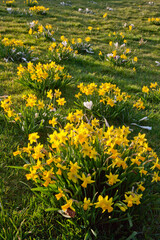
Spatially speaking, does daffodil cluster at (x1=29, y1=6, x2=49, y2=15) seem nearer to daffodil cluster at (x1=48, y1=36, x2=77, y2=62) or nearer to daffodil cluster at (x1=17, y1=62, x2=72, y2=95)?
daffodil cluster at (x1=48, y1=36, x2=77, y2=62)

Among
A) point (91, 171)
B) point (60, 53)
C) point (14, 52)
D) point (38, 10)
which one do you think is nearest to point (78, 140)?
point (91, 171)

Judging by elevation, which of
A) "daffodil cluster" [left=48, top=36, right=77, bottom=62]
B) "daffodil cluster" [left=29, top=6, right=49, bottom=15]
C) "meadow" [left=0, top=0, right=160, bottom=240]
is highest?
"daffodil cluster" [left=29, top=6, right=49, bottom=15]

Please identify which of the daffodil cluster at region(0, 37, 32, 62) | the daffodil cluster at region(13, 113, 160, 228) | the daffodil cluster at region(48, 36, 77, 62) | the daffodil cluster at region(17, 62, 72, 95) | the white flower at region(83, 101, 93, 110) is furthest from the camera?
the daffodil cluster at region(48, 36, 77, 62)

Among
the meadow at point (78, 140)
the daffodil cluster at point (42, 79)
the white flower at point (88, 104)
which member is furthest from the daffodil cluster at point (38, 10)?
the white flower at point (88, 104)

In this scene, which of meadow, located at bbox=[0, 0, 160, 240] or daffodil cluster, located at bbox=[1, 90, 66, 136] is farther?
daffodil cluster, located at bbox=[1, 90, 66, 136]

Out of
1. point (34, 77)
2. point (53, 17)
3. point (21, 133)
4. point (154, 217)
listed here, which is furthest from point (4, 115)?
point (53, 17)

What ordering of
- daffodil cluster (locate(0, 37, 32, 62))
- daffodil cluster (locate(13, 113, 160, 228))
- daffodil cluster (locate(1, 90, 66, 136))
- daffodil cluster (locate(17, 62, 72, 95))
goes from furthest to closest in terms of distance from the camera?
daffodil cluster (locate(0, 37, 32, 62)), daffodil cluster (locate(17, 62, 72, 95)), daffodil cluster (locate(1, 90, 66, 136)), daffodil cluster (locate(13, 113, 160, 228))

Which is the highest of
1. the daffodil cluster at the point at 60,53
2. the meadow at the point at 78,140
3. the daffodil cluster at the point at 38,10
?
the daffodil cluster at the point at 38,10

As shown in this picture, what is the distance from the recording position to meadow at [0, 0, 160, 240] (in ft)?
6.14

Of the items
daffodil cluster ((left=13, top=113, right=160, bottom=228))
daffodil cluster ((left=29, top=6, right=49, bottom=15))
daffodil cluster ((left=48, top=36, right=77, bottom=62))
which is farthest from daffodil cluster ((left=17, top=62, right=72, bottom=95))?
daffodil cluster ((left=29, top=6, right=49, bottom=15))

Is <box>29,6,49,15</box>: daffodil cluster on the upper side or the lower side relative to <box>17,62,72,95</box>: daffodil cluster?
upper

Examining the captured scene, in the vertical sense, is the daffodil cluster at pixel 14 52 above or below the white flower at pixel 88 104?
above

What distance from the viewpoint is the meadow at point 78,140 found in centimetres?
187

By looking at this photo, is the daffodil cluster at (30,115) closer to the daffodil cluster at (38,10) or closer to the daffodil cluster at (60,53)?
the daffodil cluster at (60,53)
